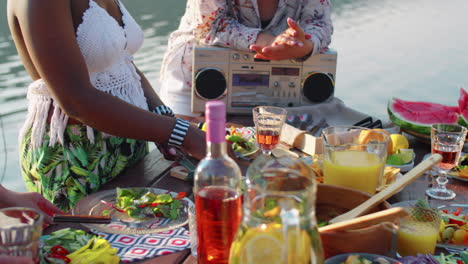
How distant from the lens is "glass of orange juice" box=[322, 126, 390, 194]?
1.25 metres

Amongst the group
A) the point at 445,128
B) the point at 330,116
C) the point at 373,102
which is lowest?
the point at 373,102

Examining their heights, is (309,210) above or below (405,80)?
above

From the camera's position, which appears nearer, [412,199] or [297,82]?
[412,199]

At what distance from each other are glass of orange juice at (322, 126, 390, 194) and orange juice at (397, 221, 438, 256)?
7.9 inches

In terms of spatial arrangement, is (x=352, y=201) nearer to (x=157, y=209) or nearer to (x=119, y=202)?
(x=157, y=209)

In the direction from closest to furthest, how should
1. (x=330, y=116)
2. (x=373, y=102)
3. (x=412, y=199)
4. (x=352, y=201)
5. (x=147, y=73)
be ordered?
1. (x=352, y=201)
2. (x=412, y=199)
3. (x=330, y=116)
4. (x=373, y=102)
5. (x=147, y=73)

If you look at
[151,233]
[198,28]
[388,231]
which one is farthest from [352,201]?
[198,28]

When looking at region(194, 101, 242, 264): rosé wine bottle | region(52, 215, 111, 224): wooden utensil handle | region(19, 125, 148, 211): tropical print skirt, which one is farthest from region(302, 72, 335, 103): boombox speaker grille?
region(194, 101, 242, 264): rosé wine bottle

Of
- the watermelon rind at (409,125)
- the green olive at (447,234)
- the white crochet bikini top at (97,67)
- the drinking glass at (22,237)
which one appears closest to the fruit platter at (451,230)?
the green olive at (447,234)

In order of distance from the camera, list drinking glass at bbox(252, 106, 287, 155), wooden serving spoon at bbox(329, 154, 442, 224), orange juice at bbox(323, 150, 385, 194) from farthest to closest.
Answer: drinking glass at bbox(252, 106, 287, 155) < orange juice at bbox(323, 150, 385, 194) < wooden serving spoon at bbox(329, 154, 442, 224)

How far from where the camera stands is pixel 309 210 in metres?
0.77

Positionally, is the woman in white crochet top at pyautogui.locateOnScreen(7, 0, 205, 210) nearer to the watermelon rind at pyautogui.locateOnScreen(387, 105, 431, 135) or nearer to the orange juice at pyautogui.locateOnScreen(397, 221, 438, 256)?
the orange juice at pyautogui.locateOnScreen(397, 221, 438, 256)

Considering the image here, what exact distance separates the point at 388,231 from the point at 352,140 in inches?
18.1

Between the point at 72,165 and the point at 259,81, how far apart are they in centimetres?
97
